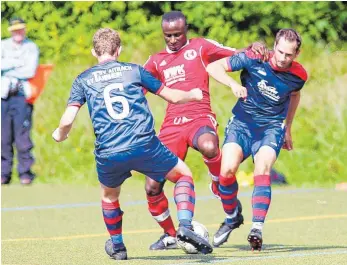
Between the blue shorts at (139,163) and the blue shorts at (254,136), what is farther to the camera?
the blue shorts at (254,136)

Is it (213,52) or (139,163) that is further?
(213,52)

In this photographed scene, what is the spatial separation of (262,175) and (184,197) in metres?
0.93

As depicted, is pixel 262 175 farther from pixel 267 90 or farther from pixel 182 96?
pixel 182 96

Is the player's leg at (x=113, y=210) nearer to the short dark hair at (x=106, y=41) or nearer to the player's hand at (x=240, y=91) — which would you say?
the short dark hair at (x=106, y=41)

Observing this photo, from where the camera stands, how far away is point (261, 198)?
A: 10820mm

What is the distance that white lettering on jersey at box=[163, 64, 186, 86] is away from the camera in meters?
11.6

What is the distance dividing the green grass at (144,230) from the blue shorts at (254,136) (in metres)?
0.86

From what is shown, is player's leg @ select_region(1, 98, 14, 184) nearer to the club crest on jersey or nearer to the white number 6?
the club crest on jersey

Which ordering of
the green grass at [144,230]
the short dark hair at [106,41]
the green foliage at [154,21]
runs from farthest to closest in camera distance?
the green foliage at [154,21] → the green grass at [144,230] → the short dark hair at [106,41]

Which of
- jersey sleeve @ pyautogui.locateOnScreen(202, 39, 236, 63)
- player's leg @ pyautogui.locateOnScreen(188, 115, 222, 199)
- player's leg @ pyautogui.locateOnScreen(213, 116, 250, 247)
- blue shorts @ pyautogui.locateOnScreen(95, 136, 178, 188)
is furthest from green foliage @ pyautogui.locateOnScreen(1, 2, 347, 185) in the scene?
blue shorts @ pyautogui.locateOnScreen(95, 136, 178, 188)

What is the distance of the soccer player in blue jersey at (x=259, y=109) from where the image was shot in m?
11.0

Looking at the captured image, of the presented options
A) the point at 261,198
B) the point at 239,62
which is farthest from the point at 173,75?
the point at 261,198

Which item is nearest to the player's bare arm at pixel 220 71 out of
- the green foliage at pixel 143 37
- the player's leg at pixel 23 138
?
the player's leg at pixel 23 138

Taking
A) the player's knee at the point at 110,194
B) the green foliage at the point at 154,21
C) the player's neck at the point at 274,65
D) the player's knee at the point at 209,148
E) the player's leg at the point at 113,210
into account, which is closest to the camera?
the player's leg at the point at 113,210
